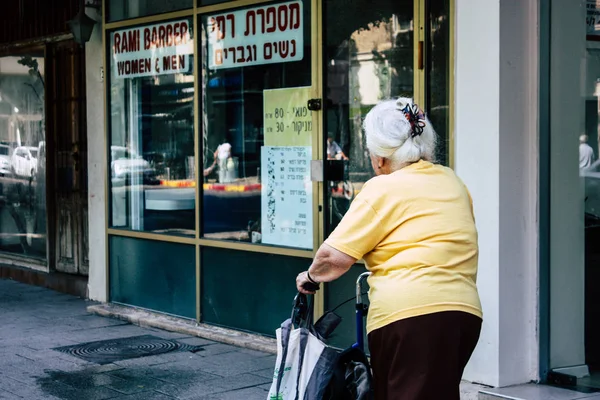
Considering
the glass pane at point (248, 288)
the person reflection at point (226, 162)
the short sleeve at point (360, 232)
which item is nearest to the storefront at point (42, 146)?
the glass pane at point (248, 288)

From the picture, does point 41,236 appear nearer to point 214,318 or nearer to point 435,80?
point 214,318

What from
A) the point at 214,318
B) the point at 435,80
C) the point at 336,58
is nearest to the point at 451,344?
the point at 435,80

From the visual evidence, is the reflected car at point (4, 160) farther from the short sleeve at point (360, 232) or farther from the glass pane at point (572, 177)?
the short sleeve at point (360, 232)

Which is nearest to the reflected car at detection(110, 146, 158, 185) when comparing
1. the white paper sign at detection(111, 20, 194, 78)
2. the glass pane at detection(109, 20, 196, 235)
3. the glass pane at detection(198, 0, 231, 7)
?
the glass pane at detection(109, 20, 196, 235)

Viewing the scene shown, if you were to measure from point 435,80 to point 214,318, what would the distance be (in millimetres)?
3124

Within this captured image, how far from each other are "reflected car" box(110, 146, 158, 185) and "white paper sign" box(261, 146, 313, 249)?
5.84ft

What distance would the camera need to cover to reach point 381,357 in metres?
3.62

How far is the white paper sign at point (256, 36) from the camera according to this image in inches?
294

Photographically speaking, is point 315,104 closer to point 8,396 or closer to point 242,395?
point 242,395

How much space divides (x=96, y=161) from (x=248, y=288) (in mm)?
2620

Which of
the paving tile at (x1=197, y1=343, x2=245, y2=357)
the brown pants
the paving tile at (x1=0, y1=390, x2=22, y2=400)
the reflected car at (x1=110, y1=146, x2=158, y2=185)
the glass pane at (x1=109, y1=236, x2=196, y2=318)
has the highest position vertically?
the reflected car at (x1=110, y1=146, x2=158, y2=185)

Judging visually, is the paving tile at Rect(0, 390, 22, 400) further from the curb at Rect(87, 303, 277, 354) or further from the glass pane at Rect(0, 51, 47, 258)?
the glass pane at Rect(0, 51, 47, 258)

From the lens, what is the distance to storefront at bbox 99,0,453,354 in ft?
22.6

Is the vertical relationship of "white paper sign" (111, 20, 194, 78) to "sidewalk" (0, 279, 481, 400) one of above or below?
above
